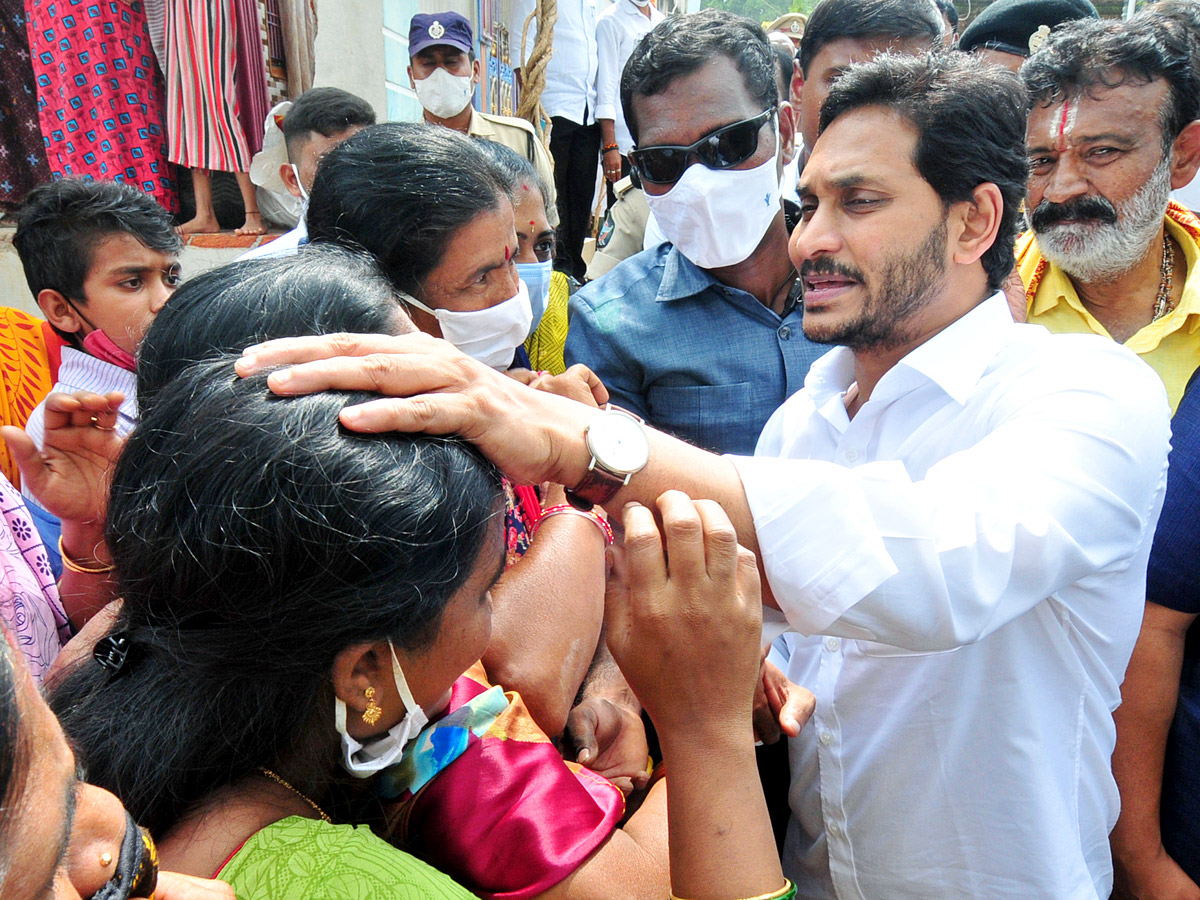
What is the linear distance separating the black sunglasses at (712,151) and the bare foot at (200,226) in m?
3.38

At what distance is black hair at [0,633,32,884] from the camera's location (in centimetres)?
63

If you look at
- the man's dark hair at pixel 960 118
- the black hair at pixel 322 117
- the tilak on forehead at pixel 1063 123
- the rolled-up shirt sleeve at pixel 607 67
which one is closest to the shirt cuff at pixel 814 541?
the man's dark hair at pixel 960 118

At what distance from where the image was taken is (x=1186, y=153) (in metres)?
2.50

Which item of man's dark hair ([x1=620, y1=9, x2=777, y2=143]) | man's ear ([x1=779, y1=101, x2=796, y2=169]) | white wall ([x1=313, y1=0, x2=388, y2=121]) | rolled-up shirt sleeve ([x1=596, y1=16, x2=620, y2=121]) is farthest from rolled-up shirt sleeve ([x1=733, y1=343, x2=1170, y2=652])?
rolled-up shirt sleeve ([x1=596, y1=16, x2=620, y2=121])

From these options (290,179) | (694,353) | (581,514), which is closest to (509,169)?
(694,353)

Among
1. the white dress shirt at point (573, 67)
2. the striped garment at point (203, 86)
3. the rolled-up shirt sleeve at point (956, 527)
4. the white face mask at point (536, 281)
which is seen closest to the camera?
the rolled-up shirt sleeve at point (956, 527)

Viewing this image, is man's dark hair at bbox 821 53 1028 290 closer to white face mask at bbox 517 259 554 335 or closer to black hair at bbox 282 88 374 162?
white face mask at bbox 517 259 554 335

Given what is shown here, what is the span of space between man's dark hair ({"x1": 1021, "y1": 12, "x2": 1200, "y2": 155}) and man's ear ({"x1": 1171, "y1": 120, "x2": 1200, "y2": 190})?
2 cm

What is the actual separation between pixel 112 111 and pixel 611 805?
5053 mm

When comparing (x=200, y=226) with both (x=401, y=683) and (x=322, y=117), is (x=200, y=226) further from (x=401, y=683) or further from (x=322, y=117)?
(x=401, y=683)

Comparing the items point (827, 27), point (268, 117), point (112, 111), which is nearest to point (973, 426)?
point (827, 27)

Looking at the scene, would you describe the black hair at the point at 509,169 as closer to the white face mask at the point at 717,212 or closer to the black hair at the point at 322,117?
the white face mask at the point at 717,212

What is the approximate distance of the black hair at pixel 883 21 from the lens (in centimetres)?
335

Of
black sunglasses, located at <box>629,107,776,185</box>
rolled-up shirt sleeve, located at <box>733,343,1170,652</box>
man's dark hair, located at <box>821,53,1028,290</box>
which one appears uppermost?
man's dark hair, located at <box>821,53,1028,290</box>
